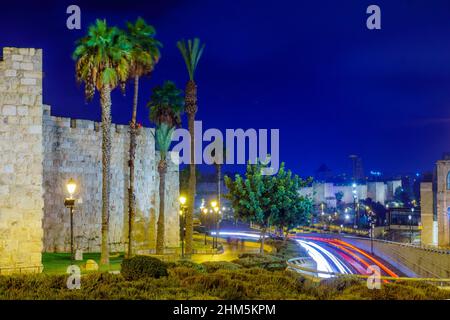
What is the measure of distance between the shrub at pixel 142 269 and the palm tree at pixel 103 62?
37.5ft

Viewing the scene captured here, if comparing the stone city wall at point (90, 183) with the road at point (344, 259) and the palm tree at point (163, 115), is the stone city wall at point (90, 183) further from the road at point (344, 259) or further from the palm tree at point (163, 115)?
the road at point (344, 259)

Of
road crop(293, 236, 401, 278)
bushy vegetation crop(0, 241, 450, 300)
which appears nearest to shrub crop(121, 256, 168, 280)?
bushy vegetation crop(0, 241, 450, 300)

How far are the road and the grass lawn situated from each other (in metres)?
15.3

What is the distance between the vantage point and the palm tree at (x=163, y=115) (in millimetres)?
37188

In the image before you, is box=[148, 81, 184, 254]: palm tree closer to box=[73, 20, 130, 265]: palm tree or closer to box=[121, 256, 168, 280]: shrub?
box=[73, 20, 130, 265]: palm tree

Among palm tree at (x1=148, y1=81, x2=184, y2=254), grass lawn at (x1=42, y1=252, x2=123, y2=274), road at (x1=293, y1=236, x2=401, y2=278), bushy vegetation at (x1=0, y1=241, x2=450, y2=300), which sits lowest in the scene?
road at (x1=293, y1=236, x2=401, y2=278)

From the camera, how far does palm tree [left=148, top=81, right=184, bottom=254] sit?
37188 mm

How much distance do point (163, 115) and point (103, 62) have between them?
33.8 ft

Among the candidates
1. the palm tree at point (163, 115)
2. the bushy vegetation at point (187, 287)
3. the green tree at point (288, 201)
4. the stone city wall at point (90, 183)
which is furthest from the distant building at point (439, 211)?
the bushy vegetation at point (187, 287)

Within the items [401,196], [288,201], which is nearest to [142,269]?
[288,201]

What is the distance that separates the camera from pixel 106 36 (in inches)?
1054

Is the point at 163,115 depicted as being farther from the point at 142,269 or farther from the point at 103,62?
the point at 142,269

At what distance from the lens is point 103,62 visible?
88.8 ft

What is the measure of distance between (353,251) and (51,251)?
35.7m
